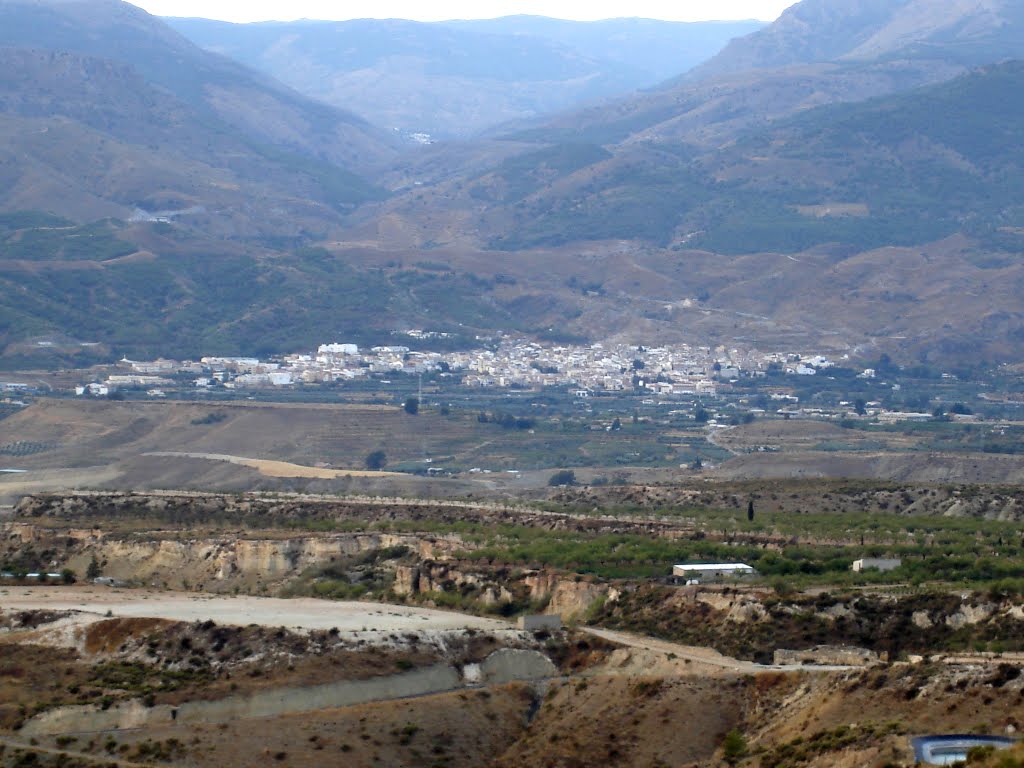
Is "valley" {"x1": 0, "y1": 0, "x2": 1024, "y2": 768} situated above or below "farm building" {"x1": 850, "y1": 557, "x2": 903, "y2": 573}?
below

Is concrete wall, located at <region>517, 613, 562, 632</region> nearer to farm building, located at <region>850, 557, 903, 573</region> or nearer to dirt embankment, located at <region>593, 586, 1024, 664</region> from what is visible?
dirt embankment, located at <region>593, 586, 1024, 664</region>

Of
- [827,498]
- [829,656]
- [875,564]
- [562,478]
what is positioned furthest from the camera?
[562,478]

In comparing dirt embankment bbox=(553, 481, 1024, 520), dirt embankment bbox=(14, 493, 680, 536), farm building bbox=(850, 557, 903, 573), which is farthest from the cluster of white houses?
farm building bbox=(850, 557, 903, 573)

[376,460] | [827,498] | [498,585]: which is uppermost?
[827,498]

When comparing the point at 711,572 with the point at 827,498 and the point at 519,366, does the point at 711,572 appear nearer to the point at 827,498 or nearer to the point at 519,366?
the point at 827,498

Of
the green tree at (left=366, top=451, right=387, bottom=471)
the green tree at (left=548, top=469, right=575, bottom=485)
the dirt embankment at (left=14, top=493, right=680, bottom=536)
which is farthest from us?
the green tree at (left=366, top=451, right=387, bottom=471)

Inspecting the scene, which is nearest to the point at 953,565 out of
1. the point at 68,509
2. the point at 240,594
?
the point at 240,594

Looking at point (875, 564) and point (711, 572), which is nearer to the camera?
point (711, 572)

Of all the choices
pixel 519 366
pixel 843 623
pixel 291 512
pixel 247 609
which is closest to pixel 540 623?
pixel 843 623

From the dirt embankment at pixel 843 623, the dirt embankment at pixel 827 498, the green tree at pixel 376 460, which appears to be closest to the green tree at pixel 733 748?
the dirt embankment at pixel 843 623
